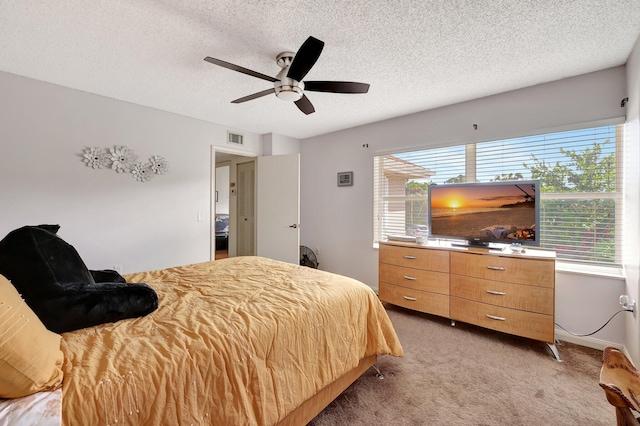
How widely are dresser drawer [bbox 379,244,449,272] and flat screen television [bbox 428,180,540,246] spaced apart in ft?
0.98

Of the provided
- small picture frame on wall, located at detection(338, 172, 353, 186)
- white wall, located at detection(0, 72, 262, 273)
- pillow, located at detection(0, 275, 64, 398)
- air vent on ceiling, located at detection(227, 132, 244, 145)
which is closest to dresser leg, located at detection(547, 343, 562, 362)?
small picture frame on wall, located at detection(338, 172, 353, 186)

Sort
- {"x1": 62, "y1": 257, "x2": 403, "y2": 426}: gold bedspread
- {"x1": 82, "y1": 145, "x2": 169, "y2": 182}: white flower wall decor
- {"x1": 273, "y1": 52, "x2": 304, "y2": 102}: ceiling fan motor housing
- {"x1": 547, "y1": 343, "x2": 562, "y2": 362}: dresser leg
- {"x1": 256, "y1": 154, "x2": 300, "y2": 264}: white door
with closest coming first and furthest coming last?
{"x1": 62, "y1": 257, "x2": 403, "y2": 426}: gold bedspread
{"x1": 273, "y1": 52, "x2": 304, "y2": 102}: ceiling fan motor housing
{"x1": 547, "y1": 343, "x2": 562, "y2": 362}: dresser leg
{"x1": 82, "y1": 145, "x2": 169, "y2": 182}: white flower wall decor
{"x1": 256, "y1": 154, "x2": 300, "y2": 264}: white door

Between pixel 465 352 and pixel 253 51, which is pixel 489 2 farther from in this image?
pixel 465 352

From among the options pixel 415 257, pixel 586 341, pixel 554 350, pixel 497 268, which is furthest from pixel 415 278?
pixel 586 341

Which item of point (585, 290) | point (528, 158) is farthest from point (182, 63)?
point (585, 290)

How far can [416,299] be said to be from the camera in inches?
123

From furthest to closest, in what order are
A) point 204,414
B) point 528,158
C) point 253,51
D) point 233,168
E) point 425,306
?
point 233,168 → point 425,306 → point 528,158 → point 253,51 → point 204,414

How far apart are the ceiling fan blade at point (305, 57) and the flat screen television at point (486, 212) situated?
6.66 ft

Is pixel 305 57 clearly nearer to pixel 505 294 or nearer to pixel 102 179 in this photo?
pixel 505 294

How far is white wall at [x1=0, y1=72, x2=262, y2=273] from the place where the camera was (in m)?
2.64

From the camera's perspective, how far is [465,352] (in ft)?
7.95

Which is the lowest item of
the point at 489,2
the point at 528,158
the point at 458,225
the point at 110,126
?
the point at 458,225

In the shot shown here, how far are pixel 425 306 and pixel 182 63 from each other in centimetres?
339

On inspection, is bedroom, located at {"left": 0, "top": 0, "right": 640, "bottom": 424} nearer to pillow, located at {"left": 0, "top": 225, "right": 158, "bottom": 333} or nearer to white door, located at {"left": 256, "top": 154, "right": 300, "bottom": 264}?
white door, located at {"left": 256, "top": 154, "right": 300, "bottom": 264}
